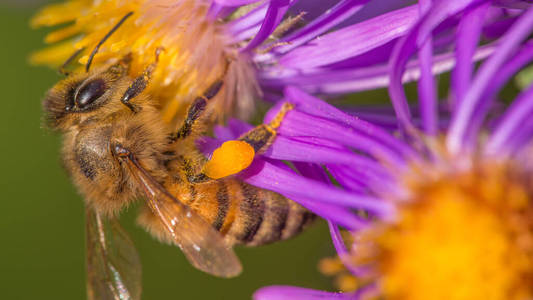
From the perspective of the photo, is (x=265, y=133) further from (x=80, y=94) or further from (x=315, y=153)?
(x=80, y=94)

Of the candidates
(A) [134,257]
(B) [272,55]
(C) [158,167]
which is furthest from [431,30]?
(A) [134,257]

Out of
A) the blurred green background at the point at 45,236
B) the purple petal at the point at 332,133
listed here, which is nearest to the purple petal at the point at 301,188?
the purple petal at the point at 332,133

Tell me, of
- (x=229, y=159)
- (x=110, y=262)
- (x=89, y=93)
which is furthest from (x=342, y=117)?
(x=110, y=262)

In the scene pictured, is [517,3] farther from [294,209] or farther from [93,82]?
[93,82]

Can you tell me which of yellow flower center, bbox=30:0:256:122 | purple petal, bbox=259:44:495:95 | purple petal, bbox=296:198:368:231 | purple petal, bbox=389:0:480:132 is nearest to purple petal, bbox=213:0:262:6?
yellow flower center, bbox=30:0:256:122

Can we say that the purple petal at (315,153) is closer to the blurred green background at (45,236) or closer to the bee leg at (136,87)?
the bee leg at (136,87)

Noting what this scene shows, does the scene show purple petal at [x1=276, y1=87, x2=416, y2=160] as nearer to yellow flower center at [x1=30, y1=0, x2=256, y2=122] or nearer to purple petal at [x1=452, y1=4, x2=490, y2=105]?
purple petal at [x1=452, y1=4, x2=490, y2=105]

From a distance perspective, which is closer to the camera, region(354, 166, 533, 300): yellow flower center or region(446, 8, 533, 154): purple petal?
region(354, 166, 533, 300): yellow flower center
